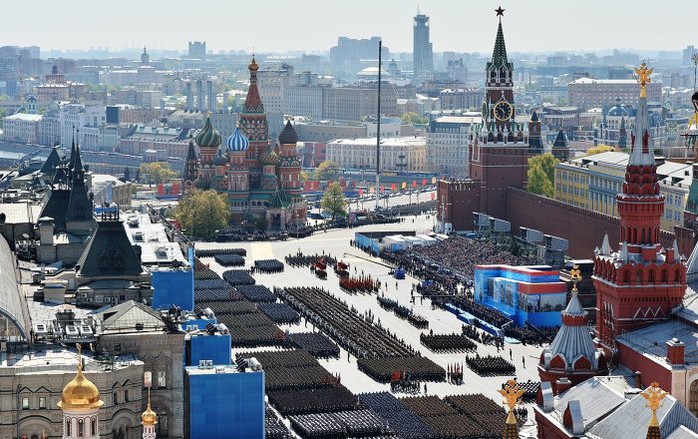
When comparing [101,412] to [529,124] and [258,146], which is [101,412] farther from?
[529,124]

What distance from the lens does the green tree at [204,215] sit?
14888 cm

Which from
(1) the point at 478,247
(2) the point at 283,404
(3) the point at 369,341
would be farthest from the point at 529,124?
(2) the point at 283,404

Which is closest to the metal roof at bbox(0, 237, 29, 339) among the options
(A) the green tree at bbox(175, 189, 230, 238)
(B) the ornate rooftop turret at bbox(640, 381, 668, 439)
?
(B) the ornate rooftop turret at bbox(640, 381, 668, 439)

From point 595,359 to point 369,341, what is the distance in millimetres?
30539

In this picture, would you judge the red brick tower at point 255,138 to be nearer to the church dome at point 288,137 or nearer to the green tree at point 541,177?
the church dome at point 288,137

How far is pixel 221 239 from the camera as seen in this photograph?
14950cm

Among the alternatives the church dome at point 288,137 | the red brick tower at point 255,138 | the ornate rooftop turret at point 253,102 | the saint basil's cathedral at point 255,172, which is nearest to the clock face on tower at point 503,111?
the saint basil's cathedral at point 255,172

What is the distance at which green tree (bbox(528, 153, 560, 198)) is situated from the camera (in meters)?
153

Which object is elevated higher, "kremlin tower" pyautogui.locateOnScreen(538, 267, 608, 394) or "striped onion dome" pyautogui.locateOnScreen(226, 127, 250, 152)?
"striped onion dome" pyautogui.locateOnScreen(226, 127, 250, 152)

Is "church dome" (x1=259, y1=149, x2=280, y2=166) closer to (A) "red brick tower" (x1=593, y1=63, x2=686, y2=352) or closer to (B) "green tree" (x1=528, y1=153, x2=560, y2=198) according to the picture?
(B) "green tree" (x1=528, y1=153, x2=560, y2=198)

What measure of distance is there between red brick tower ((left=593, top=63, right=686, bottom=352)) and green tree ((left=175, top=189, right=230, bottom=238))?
80.2m

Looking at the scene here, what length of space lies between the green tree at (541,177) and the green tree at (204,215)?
28450mm

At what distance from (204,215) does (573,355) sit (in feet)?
278

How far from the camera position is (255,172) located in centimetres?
15800
